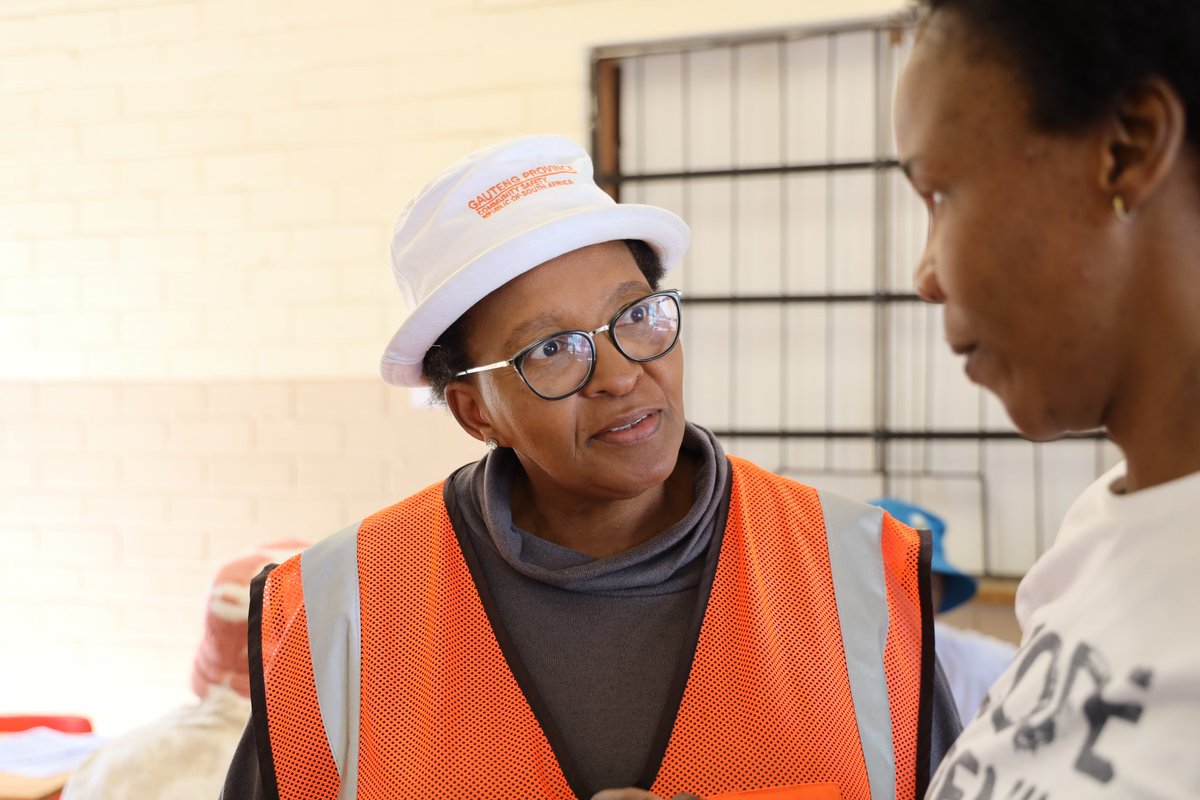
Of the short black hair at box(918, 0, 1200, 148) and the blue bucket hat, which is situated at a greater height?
the short black hair at box(918, 0, 1200, 148)

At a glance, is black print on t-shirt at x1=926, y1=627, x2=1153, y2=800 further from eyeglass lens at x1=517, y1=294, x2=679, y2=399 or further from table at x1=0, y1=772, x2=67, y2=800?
table at x1=0, y1=772, x2=67, y2=800

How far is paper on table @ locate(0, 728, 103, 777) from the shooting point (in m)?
2.98

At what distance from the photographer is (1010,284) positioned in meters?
0.71

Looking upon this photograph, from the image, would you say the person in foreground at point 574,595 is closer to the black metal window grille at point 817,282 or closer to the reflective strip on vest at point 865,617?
the reflective strip on vest at point 865,617

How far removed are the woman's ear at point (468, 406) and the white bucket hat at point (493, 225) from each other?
0.08 m

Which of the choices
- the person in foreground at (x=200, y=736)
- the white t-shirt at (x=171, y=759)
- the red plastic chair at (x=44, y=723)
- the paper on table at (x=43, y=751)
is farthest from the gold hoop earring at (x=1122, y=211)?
the red plastic chair at (x=44, y=723)

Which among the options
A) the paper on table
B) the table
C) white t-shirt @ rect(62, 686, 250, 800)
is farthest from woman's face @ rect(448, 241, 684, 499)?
the paper on table

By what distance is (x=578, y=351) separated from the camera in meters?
1.46

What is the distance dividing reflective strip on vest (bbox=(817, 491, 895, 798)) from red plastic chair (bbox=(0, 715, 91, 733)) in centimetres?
279

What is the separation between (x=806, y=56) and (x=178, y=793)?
9.22 ft

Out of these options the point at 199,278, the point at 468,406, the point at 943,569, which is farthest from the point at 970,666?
the point at 199,278

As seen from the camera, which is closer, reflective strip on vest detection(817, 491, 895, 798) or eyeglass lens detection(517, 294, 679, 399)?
reflective strip on vest detection(817, 491, 895, 798)

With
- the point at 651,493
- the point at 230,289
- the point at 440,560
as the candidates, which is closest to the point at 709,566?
the point at 651,493

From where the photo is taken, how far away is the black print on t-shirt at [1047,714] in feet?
2.18
